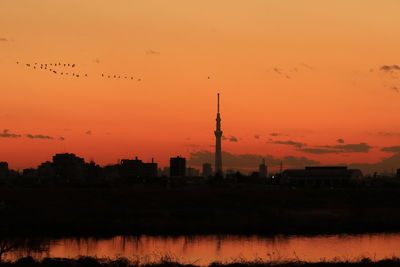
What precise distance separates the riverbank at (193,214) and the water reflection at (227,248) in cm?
481

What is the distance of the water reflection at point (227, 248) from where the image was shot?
57.9 m

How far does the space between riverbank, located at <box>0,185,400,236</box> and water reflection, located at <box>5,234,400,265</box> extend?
190 inches

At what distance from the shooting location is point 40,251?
52531 millimetres

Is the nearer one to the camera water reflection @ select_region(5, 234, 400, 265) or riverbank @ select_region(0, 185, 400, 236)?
water reflection @ select_region(5, 234, 400, 265)

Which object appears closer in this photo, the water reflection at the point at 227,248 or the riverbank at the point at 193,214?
the water reflection at the point at 227,248

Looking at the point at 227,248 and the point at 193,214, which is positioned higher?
the point at 193,214

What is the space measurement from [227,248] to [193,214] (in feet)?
91.2

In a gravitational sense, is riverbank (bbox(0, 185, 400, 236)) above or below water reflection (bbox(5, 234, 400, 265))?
above

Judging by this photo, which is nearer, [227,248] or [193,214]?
[227,248]

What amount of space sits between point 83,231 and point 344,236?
30.1 metres

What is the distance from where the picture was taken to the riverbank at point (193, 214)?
79750 millimetres

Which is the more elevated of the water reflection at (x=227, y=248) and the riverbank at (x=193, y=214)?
the riverbank at (x=193, y=214)

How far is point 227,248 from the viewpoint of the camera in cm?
6538

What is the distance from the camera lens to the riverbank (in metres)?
79.8
